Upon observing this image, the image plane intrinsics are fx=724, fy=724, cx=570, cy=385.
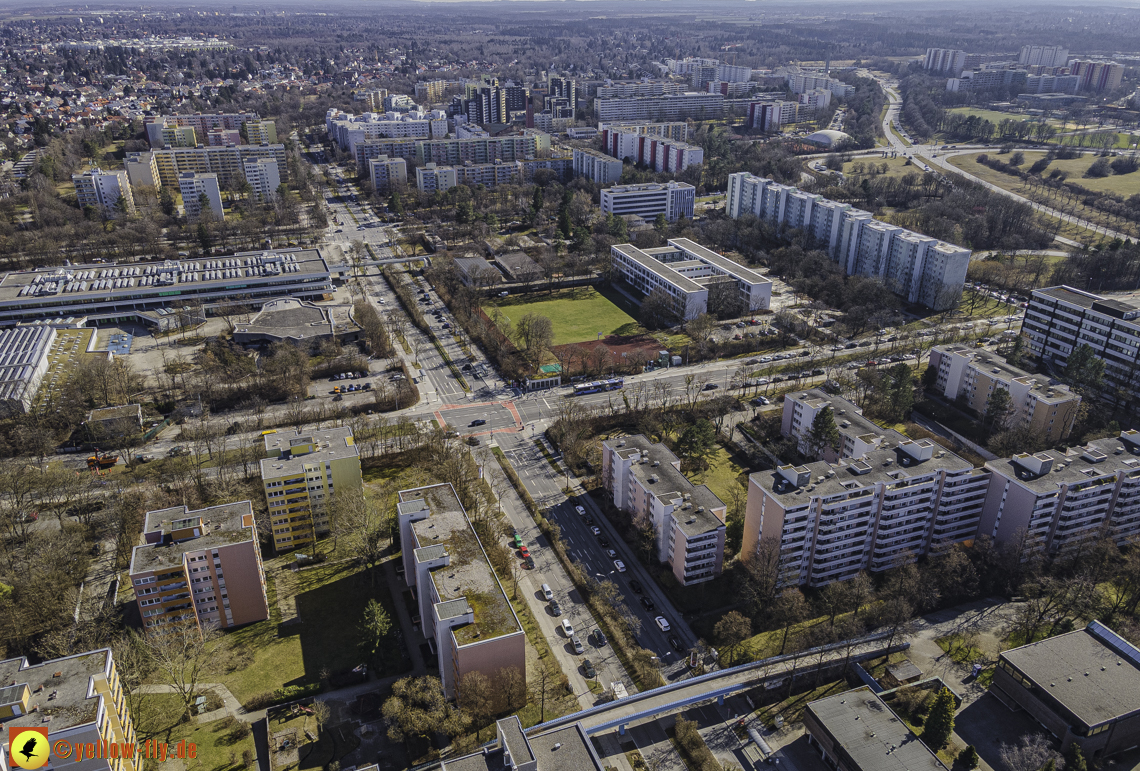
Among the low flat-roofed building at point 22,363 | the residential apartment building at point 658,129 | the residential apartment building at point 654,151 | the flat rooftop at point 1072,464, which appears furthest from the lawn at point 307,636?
the residential apartment building at point 658,129

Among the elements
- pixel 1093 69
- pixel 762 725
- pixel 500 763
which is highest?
pixel 1093 69

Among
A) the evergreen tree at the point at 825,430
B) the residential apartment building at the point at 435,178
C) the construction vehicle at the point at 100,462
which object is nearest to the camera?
the evergreen tree at the point at 825,430

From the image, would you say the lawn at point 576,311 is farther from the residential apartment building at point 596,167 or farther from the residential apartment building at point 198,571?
the residential apartment building at point 596,167

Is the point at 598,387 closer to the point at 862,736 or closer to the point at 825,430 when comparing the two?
the point at 825,430

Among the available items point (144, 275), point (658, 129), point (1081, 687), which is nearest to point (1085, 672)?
point (1081, 687)

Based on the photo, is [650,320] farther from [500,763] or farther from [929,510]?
[500,763]

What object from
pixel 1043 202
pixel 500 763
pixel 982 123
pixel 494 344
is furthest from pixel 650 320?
pixel 982 123

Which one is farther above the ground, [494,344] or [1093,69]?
[1093,69]
